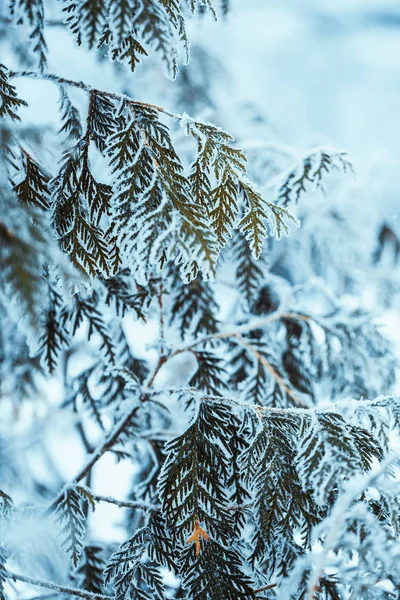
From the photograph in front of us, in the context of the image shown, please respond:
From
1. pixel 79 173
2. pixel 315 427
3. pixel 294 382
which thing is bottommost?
pixel 315 427

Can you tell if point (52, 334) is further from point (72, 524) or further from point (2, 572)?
point (2, 572)

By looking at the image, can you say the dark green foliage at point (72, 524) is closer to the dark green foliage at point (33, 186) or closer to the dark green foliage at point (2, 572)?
the dark green foliage at point (2, 572)

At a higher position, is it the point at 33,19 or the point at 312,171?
the point at 312,171

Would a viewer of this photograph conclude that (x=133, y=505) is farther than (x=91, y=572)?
No

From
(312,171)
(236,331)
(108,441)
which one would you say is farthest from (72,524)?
(312,171)

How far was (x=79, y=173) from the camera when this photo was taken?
1.11 meters

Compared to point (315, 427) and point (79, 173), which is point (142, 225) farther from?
point (315, 427)

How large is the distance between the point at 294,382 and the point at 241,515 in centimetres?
93

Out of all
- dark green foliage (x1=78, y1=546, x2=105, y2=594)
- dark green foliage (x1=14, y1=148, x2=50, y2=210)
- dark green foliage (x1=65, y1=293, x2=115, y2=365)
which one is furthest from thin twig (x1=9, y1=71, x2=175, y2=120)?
dark green foliage (x1=78, y1=546, x2=105, y2=594)

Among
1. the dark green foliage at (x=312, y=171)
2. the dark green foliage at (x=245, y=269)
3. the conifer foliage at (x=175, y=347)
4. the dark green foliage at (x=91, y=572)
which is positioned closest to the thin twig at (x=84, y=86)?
the conifer foliage at (x=175, y=347)

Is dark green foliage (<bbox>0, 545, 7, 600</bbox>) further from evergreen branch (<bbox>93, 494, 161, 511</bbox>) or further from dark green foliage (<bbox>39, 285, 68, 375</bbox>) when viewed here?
dark green foliage (<bbox>39, 285, 68, 375</bbox>)

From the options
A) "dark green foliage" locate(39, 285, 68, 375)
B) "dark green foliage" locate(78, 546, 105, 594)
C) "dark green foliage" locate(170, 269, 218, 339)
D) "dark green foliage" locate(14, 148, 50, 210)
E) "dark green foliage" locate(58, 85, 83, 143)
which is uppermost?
"dark green foliage" locate(170, 269, 218, 339)

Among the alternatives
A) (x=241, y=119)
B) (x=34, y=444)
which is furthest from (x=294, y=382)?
(x=241, y=119)

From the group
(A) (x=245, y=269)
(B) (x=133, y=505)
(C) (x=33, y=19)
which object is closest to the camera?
(C) (x=33, y=19)
